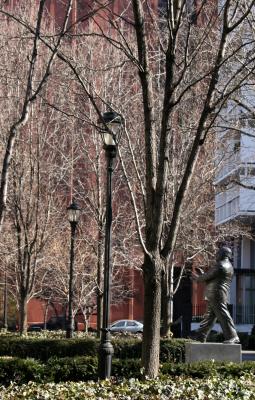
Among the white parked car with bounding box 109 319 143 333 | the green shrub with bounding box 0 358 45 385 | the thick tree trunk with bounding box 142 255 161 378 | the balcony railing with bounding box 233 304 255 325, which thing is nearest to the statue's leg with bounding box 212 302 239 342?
the green shrub with bounding box 0 358 45 385

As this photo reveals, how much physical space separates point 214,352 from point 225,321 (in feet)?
3.20

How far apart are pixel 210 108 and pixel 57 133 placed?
1829cm

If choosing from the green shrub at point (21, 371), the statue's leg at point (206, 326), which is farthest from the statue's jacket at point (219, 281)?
the green shrub at point (21, 371)

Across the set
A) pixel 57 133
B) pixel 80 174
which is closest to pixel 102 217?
pixel 57 133

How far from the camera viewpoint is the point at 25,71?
22.4m

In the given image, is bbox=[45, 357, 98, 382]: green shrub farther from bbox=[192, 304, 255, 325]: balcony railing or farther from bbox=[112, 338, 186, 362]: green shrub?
bbox=[192, 304, 255, 325]: balcony railing

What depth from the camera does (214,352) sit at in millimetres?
14289

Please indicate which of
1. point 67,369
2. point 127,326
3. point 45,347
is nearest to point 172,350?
point 45,347

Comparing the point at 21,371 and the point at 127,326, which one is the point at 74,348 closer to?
the point at 21,371

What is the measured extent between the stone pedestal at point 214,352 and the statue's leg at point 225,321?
0.64 metres

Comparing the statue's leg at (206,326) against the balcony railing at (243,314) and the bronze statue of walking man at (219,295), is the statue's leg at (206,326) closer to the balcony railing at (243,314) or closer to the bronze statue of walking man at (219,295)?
the bronze statue of walking man at (219,295)

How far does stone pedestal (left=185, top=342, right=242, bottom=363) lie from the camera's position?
46.5 feet

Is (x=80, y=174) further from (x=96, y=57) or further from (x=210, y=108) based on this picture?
(x=210, y=108)

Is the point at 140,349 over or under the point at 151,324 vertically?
under
